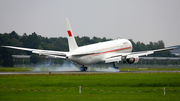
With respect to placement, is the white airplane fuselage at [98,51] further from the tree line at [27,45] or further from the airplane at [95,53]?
the tree line at [27,45]

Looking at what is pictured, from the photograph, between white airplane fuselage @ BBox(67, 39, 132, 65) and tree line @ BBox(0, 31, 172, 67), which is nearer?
white airplane fuselage @ BBox(67, 39, 132, 65)

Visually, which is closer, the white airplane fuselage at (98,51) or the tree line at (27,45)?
the white airplane fuselage at (98,51)

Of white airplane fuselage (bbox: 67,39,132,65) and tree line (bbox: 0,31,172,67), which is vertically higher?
tree line (bbox: 0,31,172,67)

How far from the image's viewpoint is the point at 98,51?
65562mm

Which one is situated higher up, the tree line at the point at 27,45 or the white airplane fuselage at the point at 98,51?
the tree line at the point at 27,45

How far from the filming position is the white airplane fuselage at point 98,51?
204ft

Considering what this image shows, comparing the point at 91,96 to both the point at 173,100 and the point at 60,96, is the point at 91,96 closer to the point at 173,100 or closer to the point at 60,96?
the point at 60,96

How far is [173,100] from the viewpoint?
27250 mm

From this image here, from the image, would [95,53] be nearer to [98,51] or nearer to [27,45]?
[98,51]

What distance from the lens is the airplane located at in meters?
62.0

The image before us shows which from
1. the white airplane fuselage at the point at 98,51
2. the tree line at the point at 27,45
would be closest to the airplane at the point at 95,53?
the white airplane fuselage at the point at 98,51

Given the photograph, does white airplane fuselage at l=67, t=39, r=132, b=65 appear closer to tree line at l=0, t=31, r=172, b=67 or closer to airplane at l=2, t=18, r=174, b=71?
airplane at l=2, t=18, r=174, b=71

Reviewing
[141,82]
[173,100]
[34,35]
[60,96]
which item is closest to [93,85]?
[141,82]

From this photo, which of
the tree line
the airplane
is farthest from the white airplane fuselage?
the tree line
